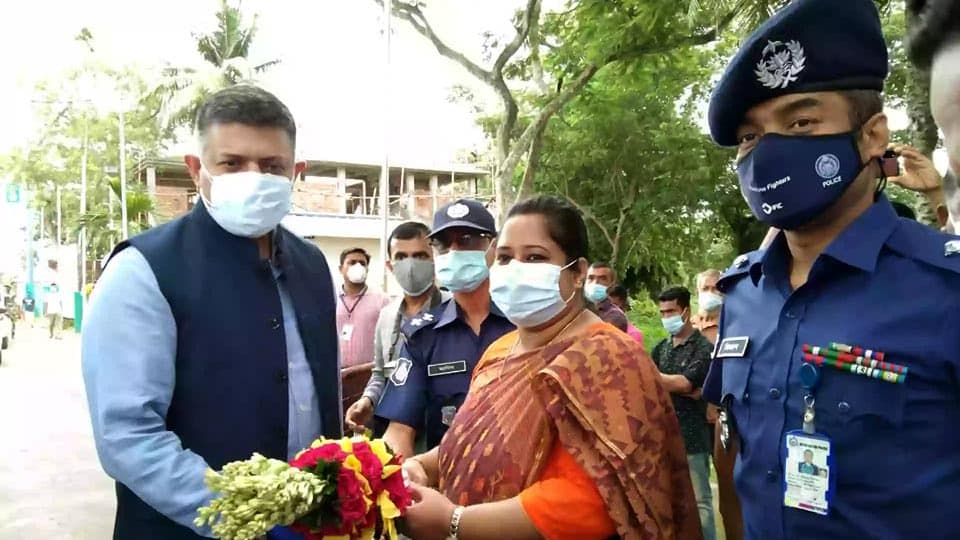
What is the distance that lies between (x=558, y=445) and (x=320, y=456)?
1.99ft

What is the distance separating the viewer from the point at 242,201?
6.86ft

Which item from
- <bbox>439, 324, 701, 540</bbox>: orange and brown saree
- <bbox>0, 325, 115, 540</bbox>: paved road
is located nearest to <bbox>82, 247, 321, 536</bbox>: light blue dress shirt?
<bbox>439, 324, 701, 540</bbox>: orange and brown saree

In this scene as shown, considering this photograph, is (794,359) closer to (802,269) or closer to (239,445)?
(802,269)

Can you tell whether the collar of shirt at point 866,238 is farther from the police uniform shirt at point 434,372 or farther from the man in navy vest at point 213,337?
the police uniform shirt at point 434,372

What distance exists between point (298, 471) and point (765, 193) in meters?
1.17

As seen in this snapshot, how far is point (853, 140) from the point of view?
153 cm

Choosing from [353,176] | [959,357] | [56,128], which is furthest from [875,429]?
[56,128]

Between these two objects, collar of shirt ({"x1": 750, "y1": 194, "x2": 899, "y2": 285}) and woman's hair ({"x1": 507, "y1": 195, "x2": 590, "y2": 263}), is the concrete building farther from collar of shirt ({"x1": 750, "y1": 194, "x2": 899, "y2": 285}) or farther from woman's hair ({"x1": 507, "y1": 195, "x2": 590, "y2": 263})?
collar of shirt ({"x1": 750, "y1": 194, "x2": 899, "y2": 285})

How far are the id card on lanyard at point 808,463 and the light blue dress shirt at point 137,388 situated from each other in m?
1.30

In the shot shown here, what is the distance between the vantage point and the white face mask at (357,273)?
5180 mm

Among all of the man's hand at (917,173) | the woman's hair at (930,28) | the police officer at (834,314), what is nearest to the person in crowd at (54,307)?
the man's hand at (917,173)

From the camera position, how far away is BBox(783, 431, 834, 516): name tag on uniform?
1.44 meters

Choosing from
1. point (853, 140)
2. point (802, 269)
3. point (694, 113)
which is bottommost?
point (802, 269)

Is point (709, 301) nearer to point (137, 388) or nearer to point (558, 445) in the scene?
point (558, 445)
